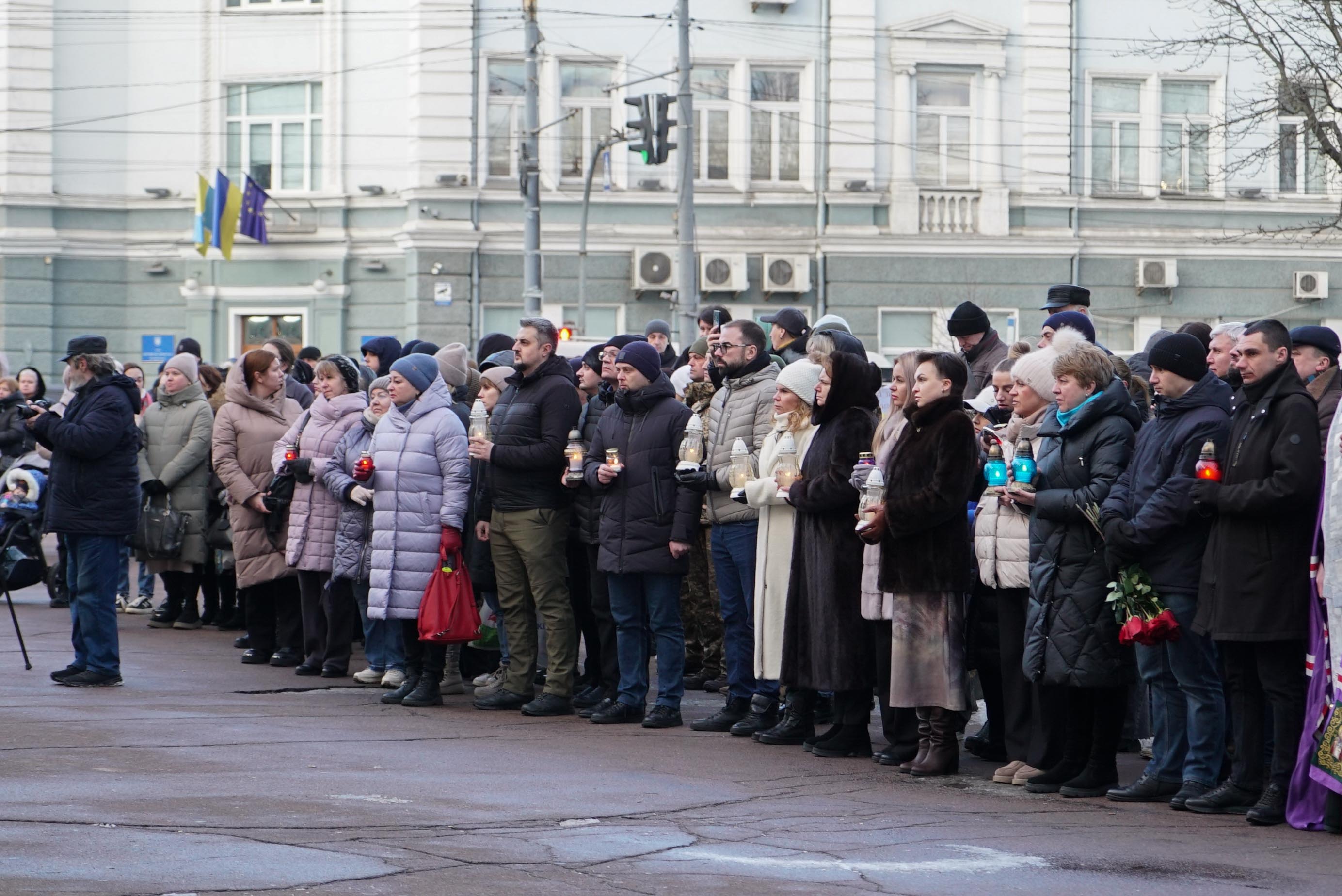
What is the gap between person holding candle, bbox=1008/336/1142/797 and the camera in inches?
354

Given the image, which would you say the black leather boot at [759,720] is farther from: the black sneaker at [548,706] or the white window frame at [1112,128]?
the white window frame at [1112,128]

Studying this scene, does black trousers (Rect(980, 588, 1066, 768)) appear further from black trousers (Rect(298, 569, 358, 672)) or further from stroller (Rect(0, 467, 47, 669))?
stroller (Rect(0, 467, 47, 669))

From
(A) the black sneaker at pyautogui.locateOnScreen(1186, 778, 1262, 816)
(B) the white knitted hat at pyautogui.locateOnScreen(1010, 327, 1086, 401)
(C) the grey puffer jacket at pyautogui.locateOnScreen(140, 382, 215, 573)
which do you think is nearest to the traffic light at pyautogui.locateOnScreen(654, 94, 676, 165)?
(C) the grey puffer jacket at pyautogui.locateOnScreen(140, 382, 215, 573)

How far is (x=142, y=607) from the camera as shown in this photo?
17.3 meters

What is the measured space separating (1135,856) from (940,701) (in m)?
2.02

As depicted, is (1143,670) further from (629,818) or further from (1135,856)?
(629,818)

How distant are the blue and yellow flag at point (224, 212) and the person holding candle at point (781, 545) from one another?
Answer: 70.1 feet

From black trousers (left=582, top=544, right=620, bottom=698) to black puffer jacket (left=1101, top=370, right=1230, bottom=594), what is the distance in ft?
12.5

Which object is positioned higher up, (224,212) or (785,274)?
(224,212)

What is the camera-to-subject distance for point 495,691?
12.0m

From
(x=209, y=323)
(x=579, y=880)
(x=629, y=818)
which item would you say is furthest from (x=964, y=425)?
(x=209, y=323)

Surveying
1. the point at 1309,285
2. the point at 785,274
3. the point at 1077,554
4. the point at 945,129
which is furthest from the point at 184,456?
the point at 1309,285

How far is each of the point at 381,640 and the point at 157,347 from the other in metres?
19.3

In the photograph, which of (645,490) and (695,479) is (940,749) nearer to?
(695,479)
